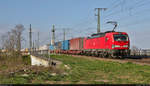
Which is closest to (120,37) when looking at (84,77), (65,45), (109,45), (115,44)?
(115,44)

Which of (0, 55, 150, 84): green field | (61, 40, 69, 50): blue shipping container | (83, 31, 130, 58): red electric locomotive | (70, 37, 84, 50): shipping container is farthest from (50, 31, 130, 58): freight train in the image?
(61, 40, 69, 50): blue shipping container

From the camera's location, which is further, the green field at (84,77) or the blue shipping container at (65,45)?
the blue shipping container at (65,45)

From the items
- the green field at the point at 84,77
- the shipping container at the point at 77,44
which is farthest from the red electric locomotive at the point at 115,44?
the shipping container at the point at 77,44

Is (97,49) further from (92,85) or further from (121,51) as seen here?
(92,85)

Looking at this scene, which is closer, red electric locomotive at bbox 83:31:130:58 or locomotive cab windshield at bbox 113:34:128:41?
red electric locomotive at bbox 83:31:130:58

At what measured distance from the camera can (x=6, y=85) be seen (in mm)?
10266

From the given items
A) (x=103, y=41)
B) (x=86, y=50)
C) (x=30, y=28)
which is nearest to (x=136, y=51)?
(x=86, y=50)

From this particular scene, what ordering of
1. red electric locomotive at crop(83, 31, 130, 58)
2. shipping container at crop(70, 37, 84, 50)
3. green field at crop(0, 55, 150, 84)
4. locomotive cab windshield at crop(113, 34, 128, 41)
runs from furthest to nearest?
shipping container at crop(70, 37, 84, 50)
locomotive cab windshield at crop(113, 34, 128, 41)
red electric locomotive at crop(83, 31, 130, 58)
green field at crop(0, 55, 150, 84)

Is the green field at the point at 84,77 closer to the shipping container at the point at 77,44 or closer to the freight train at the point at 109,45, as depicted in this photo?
the freight train at the point at 109,45

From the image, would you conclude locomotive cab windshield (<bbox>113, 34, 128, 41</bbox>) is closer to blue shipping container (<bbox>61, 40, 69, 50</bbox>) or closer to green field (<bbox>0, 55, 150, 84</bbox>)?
green field (<bbox>0, 55, 150, 84</bbox>)

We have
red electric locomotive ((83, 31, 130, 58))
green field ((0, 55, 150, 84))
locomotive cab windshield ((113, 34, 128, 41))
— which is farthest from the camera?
locomotive cab windshield ((113, 34, 128, 41))

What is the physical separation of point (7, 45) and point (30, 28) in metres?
14.7

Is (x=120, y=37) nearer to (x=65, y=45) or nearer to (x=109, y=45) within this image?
(x=109, y=45)

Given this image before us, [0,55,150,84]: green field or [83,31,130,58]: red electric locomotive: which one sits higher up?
[83,31,130,58]: red electric locomotive
